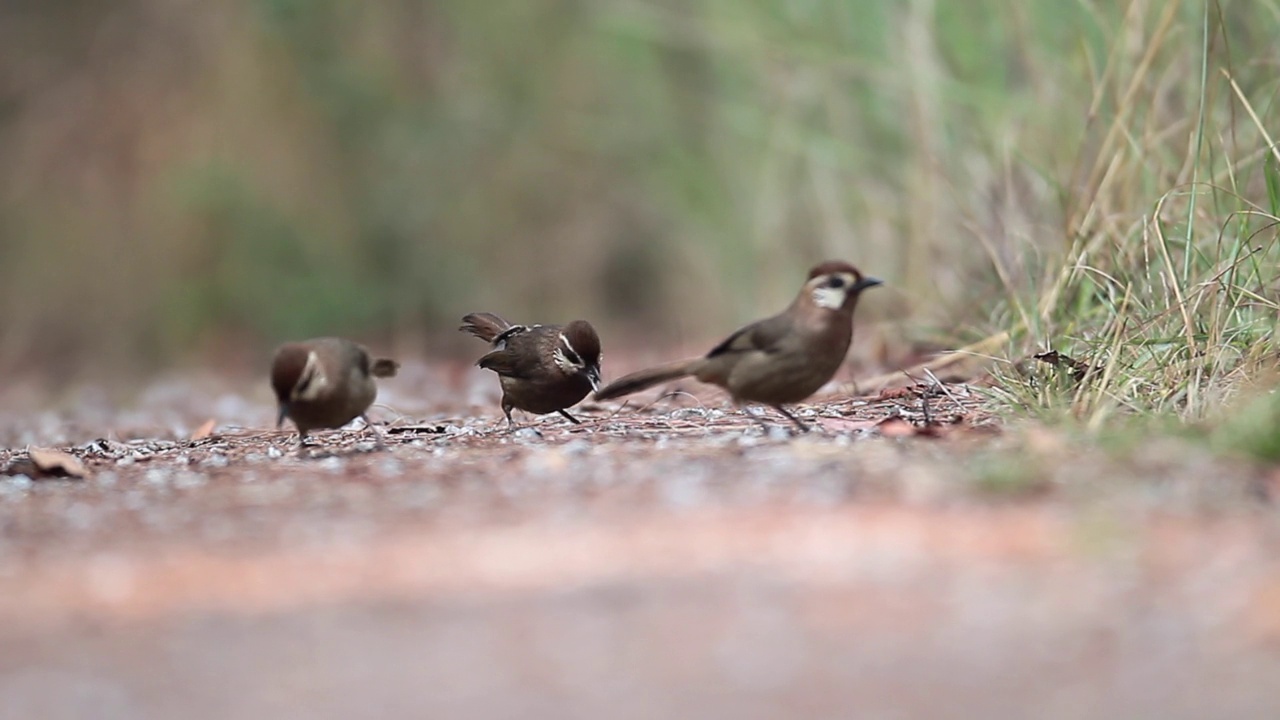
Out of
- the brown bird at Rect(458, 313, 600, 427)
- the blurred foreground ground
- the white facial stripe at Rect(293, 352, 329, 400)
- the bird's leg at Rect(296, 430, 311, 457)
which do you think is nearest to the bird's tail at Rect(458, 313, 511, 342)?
the brown bird at Rect(458, 313, 600, 427)

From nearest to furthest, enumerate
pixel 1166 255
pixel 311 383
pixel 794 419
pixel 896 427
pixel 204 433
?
pixel 1166 255 < pixel 896 427 < pixel 794 419 < pixel 311 383 < pixel 204 433

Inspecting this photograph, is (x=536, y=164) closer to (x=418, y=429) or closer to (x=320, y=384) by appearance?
(x=418, y=429)

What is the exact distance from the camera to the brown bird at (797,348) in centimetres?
576

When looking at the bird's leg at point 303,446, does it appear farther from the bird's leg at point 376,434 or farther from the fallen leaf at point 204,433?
the fallen leaf at point 204,433

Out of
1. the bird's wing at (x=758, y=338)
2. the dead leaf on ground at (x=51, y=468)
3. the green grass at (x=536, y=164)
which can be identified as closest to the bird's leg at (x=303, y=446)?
the dead leaf on ground at (x=51, y=468)

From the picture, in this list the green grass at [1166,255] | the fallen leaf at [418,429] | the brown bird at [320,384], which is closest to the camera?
the green grass at [1166,255]

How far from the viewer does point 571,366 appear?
6844 mm

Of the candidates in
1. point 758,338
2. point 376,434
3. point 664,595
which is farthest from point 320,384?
point 664,595

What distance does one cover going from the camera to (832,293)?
19.1 ft

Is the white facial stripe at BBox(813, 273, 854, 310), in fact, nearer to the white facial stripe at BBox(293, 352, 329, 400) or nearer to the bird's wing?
the bird's wing

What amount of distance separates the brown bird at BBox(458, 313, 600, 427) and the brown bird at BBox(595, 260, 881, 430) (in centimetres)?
97

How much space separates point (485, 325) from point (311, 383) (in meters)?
2.02

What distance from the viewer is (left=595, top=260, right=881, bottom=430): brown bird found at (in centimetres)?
576

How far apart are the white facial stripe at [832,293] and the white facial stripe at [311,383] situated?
1802 mm
